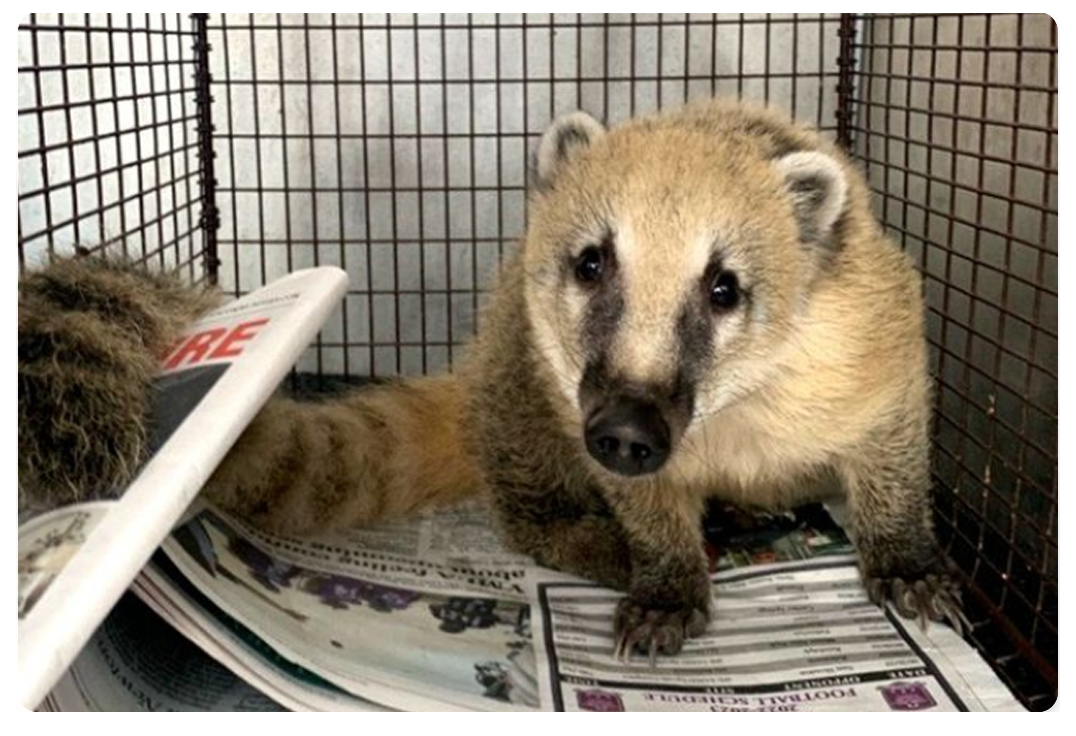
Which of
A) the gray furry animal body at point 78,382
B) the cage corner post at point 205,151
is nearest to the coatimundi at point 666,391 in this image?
the gray furry animal body at point 78,382

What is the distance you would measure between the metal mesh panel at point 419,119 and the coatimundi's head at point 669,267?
1181 mm

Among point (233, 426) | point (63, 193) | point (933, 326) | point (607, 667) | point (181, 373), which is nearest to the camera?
point (233, 426)

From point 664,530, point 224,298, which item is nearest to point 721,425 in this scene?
point 664,530

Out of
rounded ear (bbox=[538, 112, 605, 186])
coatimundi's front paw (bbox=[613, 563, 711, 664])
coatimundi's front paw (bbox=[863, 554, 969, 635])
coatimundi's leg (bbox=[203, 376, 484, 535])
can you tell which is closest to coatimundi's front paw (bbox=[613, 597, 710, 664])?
coatimundi's front paw (bbox=[613, 563, 711, 664])

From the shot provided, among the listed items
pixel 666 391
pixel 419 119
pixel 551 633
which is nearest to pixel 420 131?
pixel 419 119

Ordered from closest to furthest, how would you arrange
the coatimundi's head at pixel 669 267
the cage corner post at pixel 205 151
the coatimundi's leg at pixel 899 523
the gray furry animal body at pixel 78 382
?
the gray furry animal body at pixel 78 382 < the coatimundi's head at pixel 669 267 < the coatimundi's leg at pixel 899 523 < the cage corner post at pixel 205 151

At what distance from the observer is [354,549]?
221cm

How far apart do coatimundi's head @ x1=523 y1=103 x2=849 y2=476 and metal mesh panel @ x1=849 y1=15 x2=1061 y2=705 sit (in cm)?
39

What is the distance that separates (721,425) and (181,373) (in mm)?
836

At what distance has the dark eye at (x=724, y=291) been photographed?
1.68 m

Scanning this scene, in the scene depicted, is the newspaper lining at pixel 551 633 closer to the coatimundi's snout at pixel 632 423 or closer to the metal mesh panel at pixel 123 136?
the coatimundi's snout at pixel 632 423

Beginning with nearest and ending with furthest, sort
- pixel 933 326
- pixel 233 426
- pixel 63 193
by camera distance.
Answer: pixel 233 426 → pixel 933 326 → pixel 63 193

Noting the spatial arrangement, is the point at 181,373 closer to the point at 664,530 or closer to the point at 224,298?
the point at 224,298

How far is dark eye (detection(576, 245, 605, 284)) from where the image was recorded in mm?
1722
